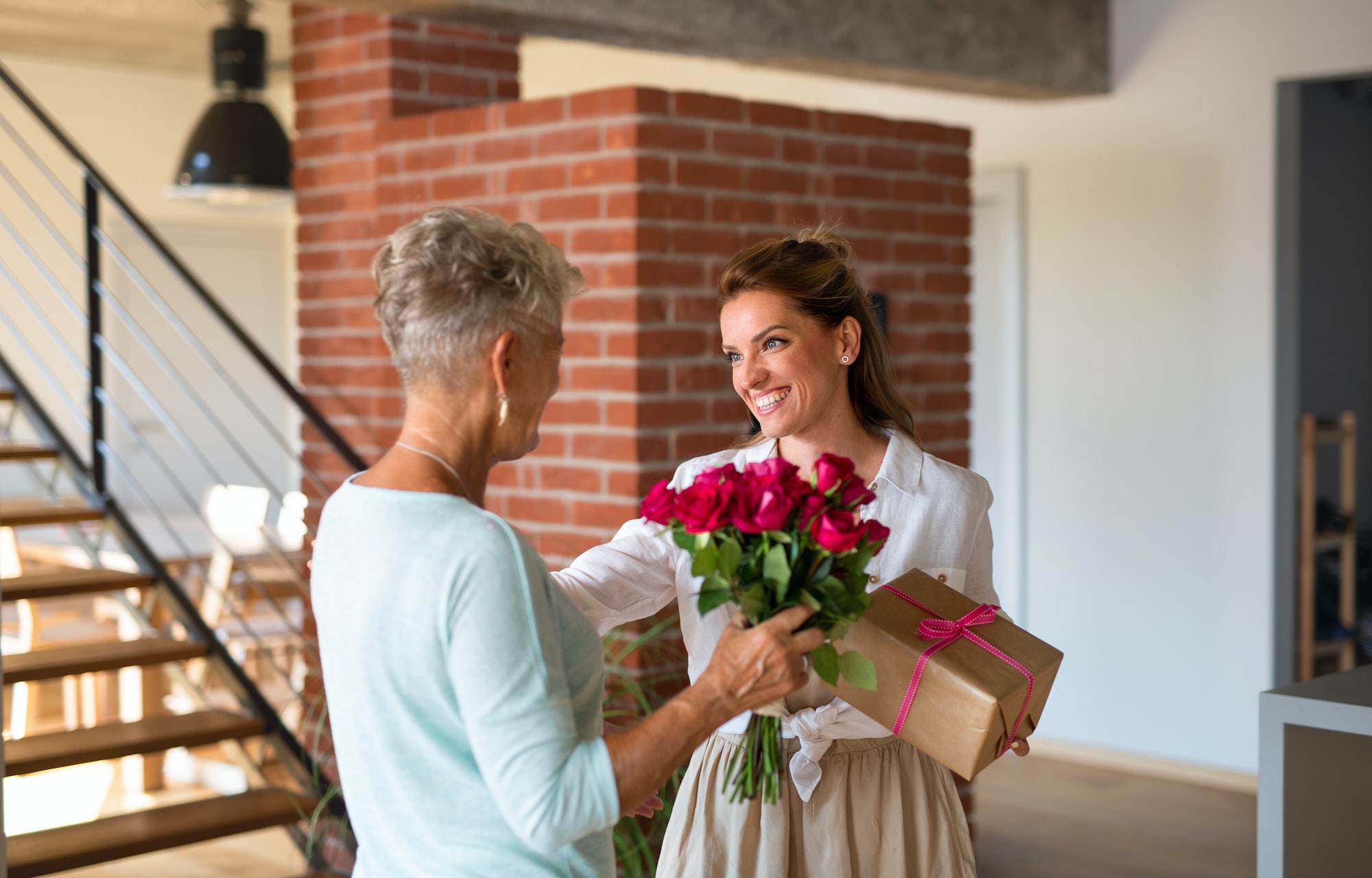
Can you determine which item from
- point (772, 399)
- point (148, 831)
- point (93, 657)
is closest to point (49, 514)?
point (93, 657)

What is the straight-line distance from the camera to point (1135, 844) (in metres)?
4.26

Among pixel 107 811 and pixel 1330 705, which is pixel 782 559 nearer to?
pixel 1330 705

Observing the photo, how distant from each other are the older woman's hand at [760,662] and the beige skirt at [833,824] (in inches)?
19.0

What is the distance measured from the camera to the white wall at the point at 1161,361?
4.78 meters

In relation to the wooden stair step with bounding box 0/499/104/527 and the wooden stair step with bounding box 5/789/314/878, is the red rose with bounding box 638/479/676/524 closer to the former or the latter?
the wooden stair step with bounding box 5/789/314/878

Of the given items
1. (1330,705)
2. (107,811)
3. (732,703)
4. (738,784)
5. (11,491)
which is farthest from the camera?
(11,491)

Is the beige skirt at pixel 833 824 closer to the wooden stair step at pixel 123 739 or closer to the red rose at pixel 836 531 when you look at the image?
the red rose at pixel 836 531

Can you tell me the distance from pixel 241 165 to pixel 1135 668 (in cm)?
357

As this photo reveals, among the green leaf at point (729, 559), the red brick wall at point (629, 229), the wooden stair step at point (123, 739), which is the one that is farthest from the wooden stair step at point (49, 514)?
the green leaf at point (729, 559)

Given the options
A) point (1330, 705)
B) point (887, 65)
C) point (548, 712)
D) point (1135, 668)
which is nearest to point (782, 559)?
point (548, 712)

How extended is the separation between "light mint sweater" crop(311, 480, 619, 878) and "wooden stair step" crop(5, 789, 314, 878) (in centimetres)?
203

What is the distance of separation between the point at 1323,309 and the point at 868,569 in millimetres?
4078

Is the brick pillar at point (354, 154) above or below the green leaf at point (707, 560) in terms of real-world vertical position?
above

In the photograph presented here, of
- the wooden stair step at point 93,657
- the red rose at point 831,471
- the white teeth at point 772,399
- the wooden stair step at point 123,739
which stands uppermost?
the white teeth at point 772,399
